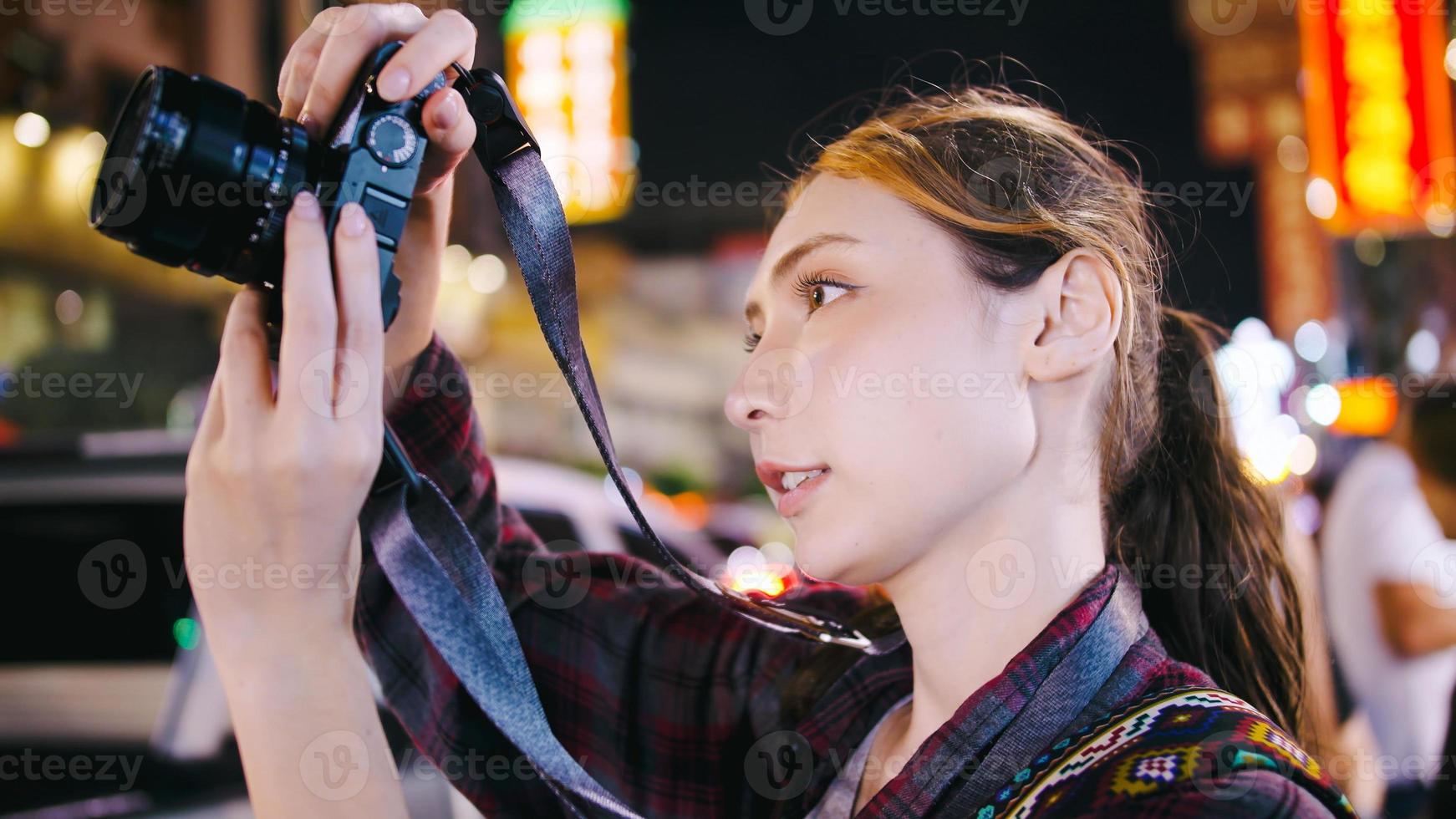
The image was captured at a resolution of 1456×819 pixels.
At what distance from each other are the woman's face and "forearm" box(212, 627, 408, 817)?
43 cm

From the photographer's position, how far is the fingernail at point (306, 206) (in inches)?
29.8

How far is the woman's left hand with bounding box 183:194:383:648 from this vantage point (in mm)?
736

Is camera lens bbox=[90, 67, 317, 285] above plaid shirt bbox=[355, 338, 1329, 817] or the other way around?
above

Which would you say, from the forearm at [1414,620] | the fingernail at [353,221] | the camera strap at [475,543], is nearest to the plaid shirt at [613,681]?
the camera strap at [475,543]

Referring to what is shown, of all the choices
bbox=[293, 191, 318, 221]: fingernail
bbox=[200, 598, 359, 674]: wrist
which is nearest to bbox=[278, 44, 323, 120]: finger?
bbox=[293, 191, 318, 221]: fingernail

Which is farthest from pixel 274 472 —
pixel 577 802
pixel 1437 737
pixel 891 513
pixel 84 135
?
pixel 84 135

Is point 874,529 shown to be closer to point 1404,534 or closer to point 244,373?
point 244,373

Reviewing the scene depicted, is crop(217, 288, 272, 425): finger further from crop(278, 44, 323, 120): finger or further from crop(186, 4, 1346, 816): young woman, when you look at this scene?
crop(278, 44, 323, 120): finger

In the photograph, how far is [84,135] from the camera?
13.5 ft

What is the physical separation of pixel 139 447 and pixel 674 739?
1394 millimetres

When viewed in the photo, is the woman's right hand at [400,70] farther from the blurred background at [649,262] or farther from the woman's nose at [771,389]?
the blurred background at [649,262]

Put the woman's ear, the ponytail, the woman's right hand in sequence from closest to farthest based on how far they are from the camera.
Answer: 1. the woman's right hand
2. the woman's ear
3. the ponytail

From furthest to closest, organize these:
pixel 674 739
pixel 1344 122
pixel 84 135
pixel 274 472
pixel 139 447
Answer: pixel 1344 122
pixel 84 135
pixel 139 447
pixel 674 739
pixel 274 472

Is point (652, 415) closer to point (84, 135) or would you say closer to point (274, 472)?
point (84, 135)
